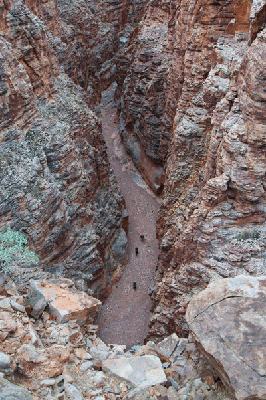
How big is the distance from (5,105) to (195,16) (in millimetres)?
12195

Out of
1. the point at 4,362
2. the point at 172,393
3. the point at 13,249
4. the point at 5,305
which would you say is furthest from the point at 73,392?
the point at 13,249

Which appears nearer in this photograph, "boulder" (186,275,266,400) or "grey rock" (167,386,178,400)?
"boulder" (186,275,266,400)

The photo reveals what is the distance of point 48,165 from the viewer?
18.6m

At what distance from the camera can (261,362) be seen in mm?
7578

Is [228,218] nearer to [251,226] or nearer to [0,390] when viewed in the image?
[251,226]

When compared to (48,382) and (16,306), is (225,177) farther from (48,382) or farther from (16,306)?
(48,382)

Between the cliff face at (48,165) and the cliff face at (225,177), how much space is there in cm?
558

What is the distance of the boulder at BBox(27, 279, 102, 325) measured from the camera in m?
11.2

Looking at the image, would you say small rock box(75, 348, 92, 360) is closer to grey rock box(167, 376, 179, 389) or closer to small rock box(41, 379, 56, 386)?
small rock box(41, 379, 56, 386)

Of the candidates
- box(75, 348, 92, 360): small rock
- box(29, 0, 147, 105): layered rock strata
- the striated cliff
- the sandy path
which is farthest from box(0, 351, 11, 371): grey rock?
box(29, 0, 147, 105): layered rock strata

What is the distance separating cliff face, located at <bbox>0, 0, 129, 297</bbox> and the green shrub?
0.67 metres

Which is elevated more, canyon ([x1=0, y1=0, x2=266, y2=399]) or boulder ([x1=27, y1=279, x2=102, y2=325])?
canyon ([x1=0, y1=0, x2=266, y2=399])

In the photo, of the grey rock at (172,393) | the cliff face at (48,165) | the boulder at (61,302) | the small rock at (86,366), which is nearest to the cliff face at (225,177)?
the boulder at (61,302)

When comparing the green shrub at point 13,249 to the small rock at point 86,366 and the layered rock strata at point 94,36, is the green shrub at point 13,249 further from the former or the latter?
the layered rock strata at point 94,36
